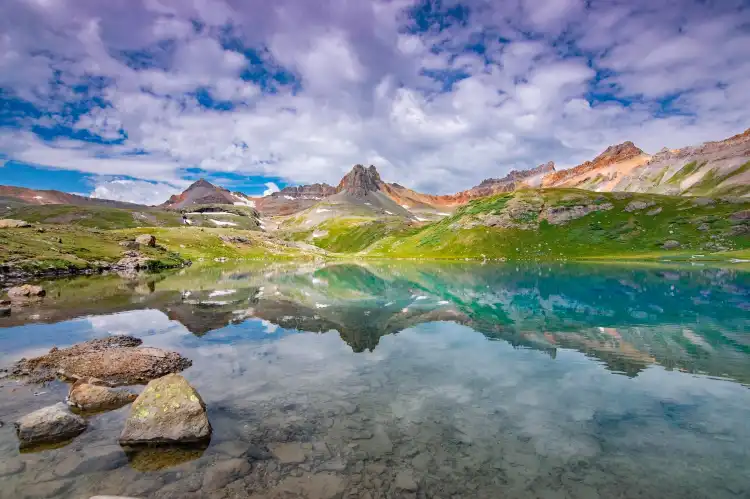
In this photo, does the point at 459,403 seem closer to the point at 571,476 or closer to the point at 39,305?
the point at 571,476

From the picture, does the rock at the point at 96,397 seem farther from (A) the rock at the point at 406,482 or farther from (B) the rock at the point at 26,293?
(B) the rock at the point at 26,293

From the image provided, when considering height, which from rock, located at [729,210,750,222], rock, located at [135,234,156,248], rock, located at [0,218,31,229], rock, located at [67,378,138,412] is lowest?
rock, located at [67,378,138,412]

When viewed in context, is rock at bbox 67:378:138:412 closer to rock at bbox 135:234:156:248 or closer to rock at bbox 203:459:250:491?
rock at bbox 203:459:250:491

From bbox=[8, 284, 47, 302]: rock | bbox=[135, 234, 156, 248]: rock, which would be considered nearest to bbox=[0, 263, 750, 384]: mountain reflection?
bbox=[8, 284, 47, 302]: rock

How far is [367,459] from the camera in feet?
56.4

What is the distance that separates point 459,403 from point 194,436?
14.8m

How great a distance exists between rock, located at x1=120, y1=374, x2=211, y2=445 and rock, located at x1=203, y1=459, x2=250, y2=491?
8.91 ft

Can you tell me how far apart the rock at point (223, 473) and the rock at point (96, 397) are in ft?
33.8

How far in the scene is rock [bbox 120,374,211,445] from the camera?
18.3m

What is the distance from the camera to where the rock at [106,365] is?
27.4 m

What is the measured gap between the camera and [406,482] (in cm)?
1551

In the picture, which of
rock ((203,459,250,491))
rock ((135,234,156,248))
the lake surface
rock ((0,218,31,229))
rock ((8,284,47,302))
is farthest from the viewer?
rock ((135,234,156,248))

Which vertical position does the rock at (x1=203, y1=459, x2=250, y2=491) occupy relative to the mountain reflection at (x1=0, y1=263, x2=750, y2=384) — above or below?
below

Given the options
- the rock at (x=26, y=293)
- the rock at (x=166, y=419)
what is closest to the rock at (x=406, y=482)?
the rock at (x=166, y=419)
